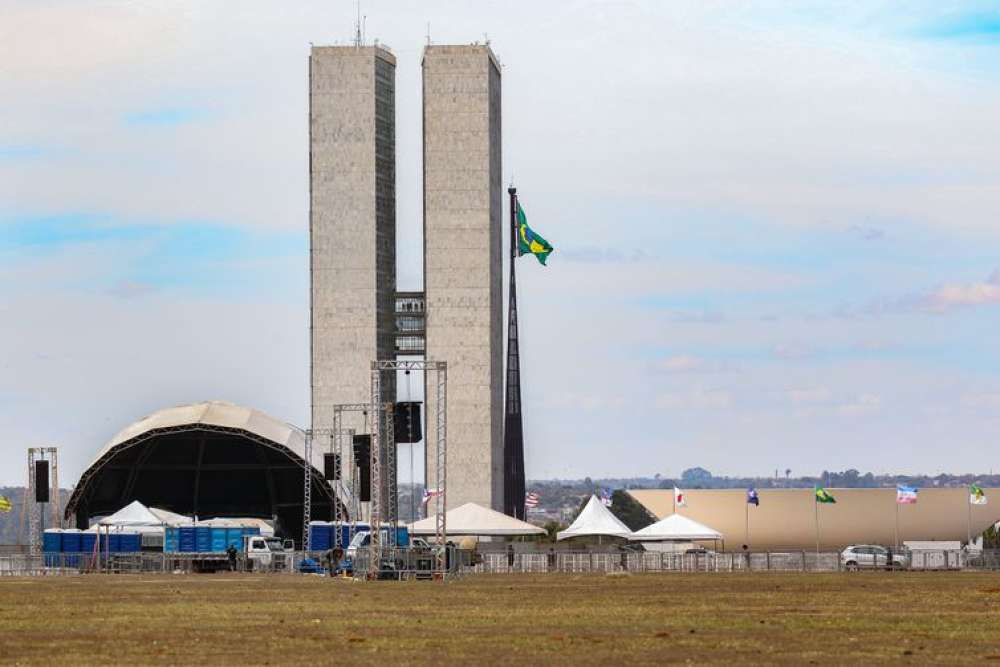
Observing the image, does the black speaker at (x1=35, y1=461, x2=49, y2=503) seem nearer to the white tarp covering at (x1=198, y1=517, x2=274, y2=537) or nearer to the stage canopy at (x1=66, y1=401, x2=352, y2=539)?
the white tarp covering at (x1=198, y1=517, x2=274, y2=537)

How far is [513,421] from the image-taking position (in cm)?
15725

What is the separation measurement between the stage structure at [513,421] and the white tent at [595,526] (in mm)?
58108

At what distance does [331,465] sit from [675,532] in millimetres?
22800

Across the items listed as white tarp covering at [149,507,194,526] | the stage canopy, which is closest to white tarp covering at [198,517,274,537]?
white tarp covering at [149,507,194,526]

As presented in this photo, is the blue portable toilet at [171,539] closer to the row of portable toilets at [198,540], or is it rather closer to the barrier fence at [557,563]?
the row of portable toilets at [198,540]

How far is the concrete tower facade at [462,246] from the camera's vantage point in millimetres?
151875

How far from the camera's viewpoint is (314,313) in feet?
504

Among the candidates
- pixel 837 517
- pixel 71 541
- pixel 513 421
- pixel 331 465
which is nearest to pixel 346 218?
pixel 513 421

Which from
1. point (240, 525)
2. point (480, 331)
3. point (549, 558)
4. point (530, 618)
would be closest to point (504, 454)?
point (480, 331)

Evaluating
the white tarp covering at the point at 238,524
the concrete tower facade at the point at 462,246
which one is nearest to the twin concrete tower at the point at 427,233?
the concrete tower facade at the point at 462,246

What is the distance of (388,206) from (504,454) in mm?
21842

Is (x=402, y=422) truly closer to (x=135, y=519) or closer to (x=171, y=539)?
(x=171, y=539)

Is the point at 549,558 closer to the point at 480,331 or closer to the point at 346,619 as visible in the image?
the point at 346,619

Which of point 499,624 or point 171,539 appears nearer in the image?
point 499,624
